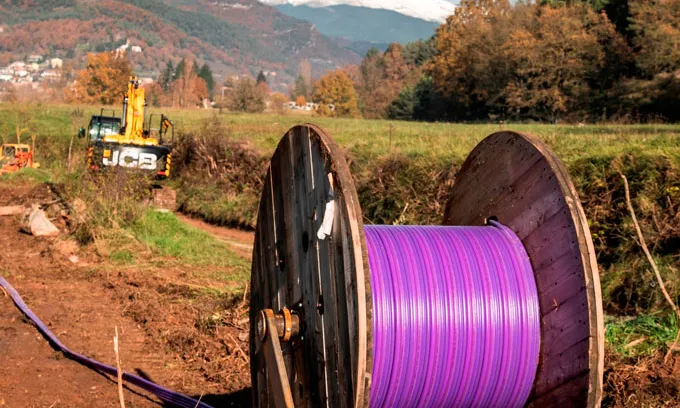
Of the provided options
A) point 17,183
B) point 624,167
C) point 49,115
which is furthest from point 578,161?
point 49,115

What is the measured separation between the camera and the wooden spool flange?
3176mm

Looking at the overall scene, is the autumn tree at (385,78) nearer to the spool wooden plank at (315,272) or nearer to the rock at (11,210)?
the rock at (11,210)

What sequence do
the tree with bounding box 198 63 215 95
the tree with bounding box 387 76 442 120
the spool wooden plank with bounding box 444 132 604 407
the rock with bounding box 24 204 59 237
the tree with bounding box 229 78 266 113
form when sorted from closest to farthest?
the spool wooden plank with bounding box 444 132 604 407
the rock with bounding box 24 204 59 237
the tree with bounding box 387 76 442 120
the tree with bounding box 229 78 266 113
the tree with bounding box 198 63 215 95

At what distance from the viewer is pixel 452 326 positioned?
3568 millimetres

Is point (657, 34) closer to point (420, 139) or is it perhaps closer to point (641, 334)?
point (420, 139)

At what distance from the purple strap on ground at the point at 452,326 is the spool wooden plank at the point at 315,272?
0.24 m

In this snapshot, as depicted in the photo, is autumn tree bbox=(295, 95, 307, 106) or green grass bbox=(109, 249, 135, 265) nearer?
green grass bbox=(109, 249, 135, 265)

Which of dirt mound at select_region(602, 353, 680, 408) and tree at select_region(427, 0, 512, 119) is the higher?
tree at select_region(427, 0, 512, 119)

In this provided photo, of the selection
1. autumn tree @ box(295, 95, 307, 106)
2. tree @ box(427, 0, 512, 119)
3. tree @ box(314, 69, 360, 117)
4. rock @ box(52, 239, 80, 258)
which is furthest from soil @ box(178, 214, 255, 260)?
autumn tree @ box(295, 95, 307, 106)

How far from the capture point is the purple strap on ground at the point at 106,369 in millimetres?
6000

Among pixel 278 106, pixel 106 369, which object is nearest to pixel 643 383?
pixel 106 369

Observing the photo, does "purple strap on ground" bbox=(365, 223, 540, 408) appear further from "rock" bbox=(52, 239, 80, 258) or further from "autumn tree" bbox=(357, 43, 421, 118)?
"autumn tree" bbox=(357, 43, 421, 118)

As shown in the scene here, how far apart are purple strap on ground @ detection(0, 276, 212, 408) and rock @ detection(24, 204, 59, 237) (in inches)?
143

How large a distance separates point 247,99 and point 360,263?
83792 millimetres
